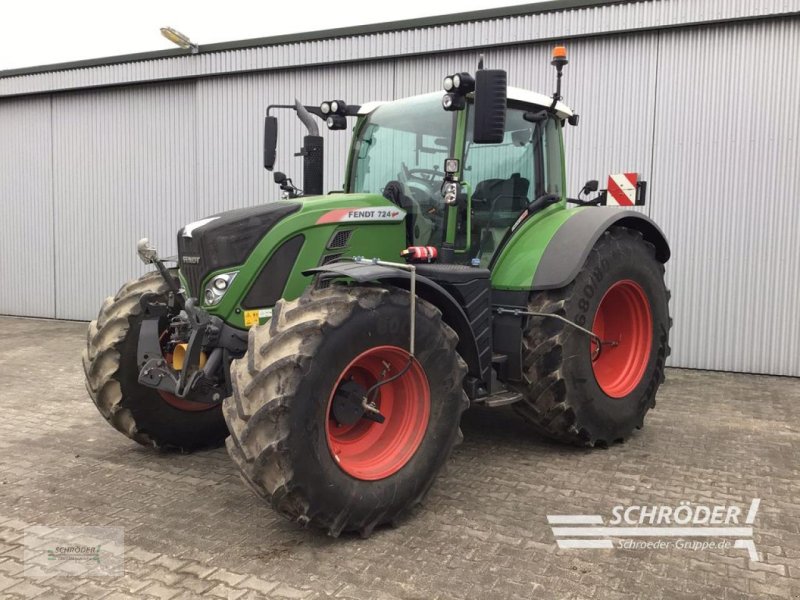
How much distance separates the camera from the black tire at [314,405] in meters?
3.10

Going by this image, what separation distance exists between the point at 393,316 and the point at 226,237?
44.2 inches

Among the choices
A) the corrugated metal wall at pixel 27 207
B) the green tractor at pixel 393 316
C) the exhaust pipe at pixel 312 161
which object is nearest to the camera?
the green tractor at pixel 393 316

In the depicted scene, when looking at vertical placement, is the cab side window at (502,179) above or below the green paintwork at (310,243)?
above

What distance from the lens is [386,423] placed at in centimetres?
380

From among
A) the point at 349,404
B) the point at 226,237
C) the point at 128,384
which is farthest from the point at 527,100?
the point at 128,384

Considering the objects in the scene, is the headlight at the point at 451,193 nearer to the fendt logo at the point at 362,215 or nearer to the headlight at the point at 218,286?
the fendt logo at the point at 362,215

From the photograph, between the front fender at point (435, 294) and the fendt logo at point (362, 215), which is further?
the fendt logo at point (362, 215)

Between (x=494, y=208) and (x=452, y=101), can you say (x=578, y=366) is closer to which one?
(x=494, y=208)

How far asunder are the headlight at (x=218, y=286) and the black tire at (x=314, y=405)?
642 millimetres

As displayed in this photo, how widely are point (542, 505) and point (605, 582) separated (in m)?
0.85

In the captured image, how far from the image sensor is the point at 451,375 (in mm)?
3725

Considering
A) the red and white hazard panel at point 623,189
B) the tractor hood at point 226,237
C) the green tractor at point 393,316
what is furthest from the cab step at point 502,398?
the red and white hazard panel at point 623,189

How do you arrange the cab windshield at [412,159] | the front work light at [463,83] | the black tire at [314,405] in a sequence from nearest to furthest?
the black tire at [314,405] < the front work light at [463,83] < the cab windshield at [412,159]

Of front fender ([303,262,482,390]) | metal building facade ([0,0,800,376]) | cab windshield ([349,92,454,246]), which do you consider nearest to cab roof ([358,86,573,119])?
cab windshield ([349,92,454,246])
